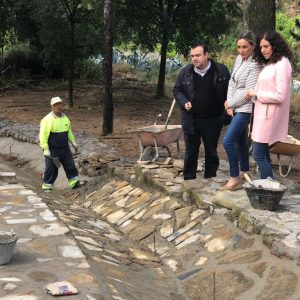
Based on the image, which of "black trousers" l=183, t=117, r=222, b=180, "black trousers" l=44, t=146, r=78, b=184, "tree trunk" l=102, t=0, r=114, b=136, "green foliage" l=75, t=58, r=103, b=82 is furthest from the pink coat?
"green foliage" l=75, t=58, r=103, b=82

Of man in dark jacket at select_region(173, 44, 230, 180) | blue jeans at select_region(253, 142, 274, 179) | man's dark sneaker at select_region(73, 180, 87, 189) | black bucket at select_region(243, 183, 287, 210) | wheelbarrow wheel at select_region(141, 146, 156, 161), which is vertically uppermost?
man in dark jacket at select_region(173, 44, 230, 180)

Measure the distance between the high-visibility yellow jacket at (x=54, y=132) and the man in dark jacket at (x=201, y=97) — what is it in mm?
2580

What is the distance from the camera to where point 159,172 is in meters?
7.87

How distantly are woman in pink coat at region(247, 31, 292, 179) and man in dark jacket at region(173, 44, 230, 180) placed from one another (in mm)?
796

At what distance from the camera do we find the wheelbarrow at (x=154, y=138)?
8516mm

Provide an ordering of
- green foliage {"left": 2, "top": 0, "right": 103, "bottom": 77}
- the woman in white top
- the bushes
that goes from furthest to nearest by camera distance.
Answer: the bushes
green foliage {"left": 2, "top": 0, "right": 103, "bottom": 77}
the woman in white top

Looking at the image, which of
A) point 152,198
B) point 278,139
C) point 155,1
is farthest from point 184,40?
point 278,139

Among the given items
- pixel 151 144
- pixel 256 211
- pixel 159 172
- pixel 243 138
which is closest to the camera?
pixel 256 211

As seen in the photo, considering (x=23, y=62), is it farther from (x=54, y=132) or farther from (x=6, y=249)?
(x=6, y=249)

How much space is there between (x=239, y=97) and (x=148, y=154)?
2.98 meters

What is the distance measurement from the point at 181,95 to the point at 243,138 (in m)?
0.94

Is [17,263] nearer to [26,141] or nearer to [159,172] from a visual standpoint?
[159,172]

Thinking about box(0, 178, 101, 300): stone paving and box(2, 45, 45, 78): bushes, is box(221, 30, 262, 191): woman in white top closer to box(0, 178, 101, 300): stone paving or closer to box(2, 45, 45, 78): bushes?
box(0, 178, 101, 300): stone paving

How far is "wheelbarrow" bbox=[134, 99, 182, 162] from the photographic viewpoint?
852 cm
